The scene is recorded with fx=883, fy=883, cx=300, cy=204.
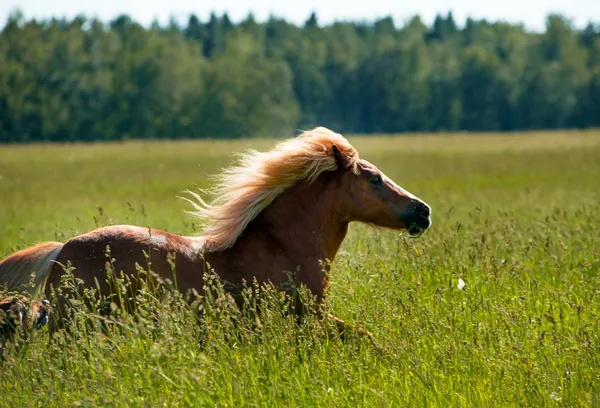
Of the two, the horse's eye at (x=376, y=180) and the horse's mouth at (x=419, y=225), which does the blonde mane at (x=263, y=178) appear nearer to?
the horse's eye at (x=376, y=180)

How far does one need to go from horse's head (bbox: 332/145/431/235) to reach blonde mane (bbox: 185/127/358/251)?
0.33ft

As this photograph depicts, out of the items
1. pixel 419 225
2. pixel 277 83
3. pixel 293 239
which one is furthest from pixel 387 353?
pixel 277 83

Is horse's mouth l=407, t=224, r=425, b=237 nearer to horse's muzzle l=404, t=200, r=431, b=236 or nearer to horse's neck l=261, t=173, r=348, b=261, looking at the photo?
horse's muzzle l=404, t=200, r=431, b=236

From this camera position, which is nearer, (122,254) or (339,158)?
(122,254)

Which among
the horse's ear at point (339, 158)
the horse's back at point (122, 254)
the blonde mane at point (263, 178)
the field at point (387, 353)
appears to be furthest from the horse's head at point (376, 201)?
the horse's back at point (122, 254)

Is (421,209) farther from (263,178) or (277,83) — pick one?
(277,83)

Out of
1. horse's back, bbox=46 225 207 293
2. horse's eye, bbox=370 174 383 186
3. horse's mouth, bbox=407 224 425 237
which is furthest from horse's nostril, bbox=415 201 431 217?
horse's back, bbox=46 225 207 293

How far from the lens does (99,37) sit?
10131 centimetres

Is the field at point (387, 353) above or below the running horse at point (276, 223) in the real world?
below

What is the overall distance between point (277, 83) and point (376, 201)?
3881 inches

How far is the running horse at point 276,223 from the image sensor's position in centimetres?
645

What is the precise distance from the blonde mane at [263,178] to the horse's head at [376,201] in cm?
10

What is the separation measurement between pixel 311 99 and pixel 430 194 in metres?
101

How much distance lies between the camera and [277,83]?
343ft
